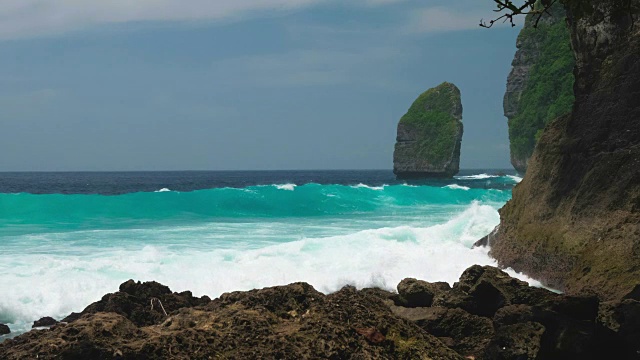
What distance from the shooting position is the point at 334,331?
19.4 ft

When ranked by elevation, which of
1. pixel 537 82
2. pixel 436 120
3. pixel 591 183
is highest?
pixel 537 82

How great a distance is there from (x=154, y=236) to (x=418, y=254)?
1009 cm

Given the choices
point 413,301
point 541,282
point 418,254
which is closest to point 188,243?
point 418,254

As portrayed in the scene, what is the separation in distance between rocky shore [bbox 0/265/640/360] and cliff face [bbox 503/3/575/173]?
73475 millimetres

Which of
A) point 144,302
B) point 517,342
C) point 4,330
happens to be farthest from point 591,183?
point 4,330

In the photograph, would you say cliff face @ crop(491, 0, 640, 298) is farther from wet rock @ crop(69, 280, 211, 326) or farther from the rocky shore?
wet rock @ crop(69, 280, 211, 326)

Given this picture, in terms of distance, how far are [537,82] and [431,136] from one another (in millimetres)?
21802

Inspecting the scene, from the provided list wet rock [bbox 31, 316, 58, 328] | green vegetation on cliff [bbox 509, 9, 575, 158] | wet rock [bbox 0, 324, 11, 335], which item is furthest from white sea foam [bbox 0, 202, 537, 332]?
green vegetation on cliff [bbox 509, 9, 575, 158]

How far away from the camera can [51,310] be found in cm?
1151

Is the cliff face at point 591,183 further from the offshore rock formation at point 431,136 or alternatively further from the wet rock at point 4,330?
the offshore rock formation at point 431,136

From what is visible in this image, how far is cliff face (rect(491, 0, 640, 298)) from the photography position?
11.5 meters

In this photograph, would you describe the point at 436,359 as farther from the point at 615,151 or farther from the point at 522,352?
the point at 615,151

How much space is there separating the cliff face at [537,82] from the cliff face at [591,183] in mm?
66043

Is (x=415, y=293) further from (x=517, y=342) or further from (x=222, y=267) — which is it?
(x=222, y=267)
